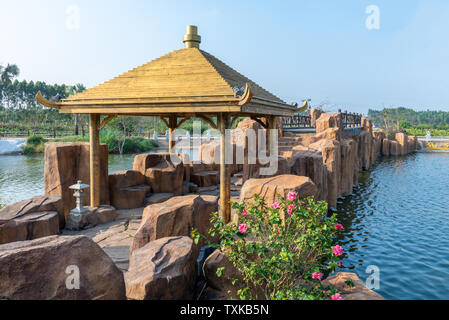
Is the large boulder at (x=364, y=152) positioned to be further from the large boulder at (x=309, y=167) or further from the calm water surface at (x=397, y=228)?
the large boulder at (x=309, y=167)

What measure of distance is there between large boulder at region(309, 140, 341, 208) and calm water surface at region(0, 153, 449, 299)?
624 mm

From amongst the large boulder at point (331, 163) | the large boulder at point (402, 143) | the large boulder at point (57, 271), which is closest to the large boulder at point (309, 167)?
the large boulder at point (331, 163)

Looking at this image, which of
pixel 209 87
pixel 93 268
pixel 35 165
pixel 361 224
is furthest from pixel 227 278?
pixel 35 165

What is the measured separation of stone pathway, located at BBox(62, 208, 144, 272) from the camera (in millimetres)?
6246

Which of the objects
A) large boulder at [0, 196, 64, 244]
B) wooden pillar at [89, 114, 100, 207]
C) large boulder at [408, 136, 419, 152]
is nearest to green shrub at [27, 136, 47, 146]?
wooden pillar at [89, 114, 100, 207]

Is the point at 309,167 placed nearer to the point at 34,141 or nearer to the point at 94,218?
the point at 94,218

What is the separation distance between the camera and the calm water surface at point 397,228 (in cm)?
749

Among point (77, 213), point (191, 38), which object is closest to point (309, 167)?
point (191, 38)

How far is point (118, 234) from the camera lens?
7.43 metres

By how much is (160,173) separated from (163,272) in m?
6.37

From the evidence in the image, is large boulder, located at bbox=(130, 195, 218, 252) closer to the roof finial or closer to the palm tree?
the roof finial

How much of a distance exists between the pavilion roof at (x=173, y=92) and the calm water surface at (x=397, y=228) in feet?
15.8
